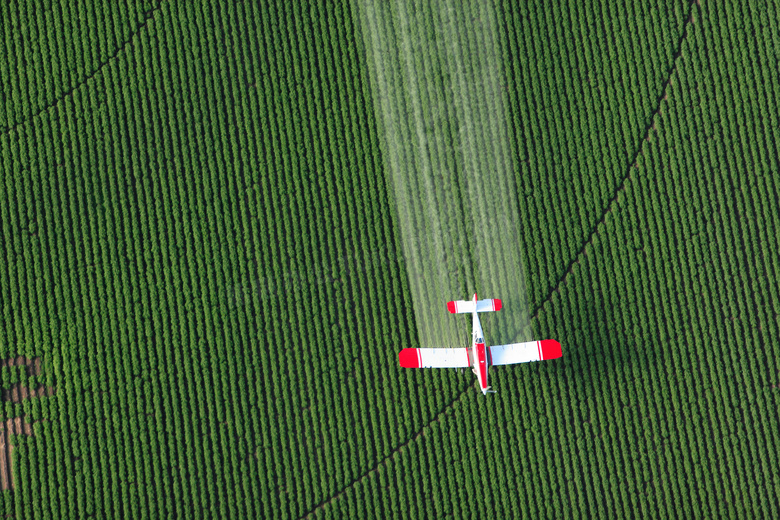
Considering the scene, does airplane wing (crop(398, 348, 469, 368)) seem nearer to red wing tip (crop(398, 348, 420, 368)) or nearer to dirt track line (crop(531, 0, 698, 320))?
red wing tip (crop(398, 348, 420, 368))

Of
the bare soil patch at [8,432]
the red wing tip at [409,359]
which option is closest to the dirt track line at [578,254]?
the red wing tip at [409,359]

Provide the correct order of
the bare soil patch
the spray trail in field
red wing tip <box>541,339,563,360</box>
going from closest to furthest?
red wing tip <box>541,339,563,360</box> → the bare soil patch → the spray trail in field

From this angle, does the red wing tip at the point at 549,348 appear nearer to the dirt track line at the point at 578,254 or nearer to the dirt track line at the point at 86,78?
the dirt track line at the point at 578,254

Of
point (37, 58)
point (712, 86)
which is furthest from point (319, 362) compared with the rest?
point (712, 86)

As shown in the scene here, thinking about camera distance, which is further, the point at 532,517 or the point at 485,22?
the point at 485,22

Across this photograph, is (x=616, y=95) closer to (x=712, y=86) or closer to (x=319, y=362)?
(x=712, y=86)

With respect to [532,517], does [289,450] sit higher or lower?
higher

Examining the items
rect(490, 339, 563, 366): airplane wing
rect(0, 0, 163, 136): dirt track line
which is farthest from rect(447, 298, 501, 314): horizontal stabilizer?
rect(0, 0, 163, 136): dirt track line
